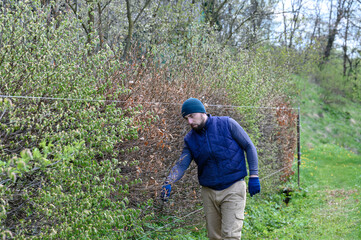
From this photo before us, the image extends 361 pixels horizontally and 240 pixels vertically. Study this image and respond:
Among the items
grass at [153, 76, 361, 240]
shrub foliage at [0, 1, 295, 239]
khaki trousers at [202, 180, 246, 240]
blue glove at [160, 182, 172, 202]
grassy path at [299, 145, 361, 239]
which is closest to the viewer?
shrub foliage at [0, 1, 295, 239]

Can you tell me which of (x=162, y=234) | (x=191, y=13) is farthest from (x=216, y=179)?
(x=191, y=13)

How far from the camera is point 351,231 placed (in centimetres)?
727

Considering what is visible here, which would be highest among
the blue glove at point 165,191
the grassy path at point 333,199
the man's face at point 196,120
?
the man's face at point 196,120

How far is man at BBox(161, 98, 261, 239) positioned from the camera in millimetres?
4449

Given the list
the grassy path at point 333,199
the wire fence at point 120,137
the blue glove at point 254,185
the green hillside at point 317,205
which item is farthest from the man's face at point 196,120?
the grassy path at point 333,199

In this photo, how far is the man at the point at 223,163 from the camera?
14.6ft

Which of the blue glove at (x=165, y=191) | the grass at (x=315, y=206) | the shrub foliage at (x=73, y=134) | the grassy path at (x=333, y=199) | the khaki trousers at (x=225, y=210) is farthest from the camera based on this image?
the grassy path at (x=333, y=199)

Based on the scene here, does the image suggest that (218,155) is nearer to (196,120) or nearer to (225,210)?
(196,120)

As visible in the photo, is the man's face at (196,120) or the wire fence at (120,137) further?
the man's face at (196,120)

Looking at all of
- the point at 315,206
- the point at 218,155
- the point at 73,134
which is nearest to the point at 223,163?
the point at 218,155

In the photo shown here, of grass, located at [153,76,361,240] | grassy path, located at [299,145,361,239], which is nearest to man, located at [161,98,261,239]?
grass, located at [153,76,361,240]

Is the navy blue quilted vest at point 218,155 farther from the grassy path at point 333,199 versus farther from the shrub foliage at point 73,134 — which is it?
the grassy path at point 333,199

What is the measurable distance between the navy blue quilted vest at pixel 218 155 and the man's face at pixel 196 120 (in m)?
0.08

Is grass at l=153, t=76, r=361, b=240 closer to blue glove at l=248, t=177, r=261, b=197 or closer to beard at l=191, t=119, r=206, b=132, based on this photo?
blue glove at l=248, t=177, r=261, b=197
